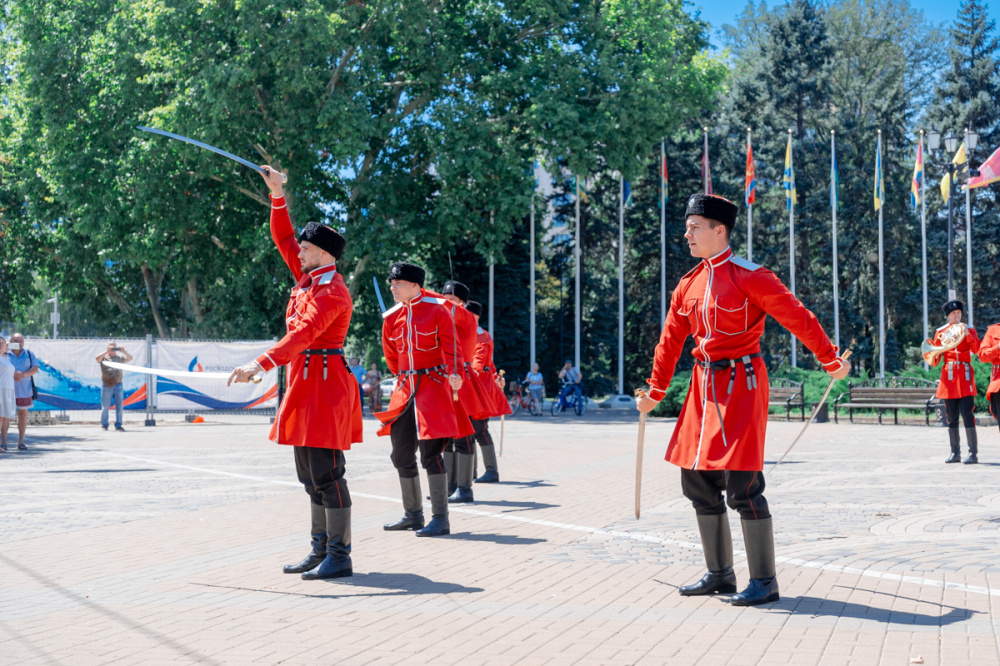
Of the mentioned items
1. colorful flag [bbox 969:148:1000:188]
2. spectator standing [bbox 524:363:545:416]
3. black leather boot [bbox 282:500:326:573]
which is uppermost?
colorful flag [bbox 969:148:1000:188]

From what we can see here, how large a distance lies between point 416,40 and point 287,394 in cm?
2469

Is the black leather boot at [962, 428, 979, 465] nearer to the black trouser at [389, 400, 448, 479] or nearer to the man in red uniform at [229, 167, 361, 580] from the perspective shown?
the black trouser at [389, 400, 448, 479]

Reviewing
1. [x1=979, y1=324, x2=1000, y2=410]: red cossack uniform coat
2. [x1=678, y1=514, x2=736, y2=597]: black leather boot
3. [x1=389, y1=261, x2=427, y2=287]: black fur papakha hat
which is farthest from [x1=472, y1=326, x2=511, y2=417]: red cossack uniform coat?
[x1=979, y1=324, x2=1000, y2=410]: red cossack uniform coat

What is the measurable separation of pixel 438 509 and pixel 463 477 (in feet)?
6.78

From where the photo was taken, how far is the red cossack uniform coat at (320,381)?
6.13 metres

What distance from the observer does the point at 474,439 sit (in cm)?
991

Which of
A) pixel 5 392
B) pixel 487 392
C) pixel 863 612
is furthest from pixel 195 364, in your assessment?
pixel 863 612

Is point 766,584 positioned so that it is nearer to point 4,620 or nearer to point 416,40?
point 4,620

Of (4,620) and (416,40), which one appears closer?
(4,620)

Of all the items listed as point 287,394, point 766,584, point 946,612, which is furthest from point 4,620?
point 946,612

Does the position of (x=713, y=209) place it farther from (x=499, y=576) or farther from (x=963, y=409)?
(x=963, y=409)

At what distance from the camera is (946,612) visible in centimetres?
511

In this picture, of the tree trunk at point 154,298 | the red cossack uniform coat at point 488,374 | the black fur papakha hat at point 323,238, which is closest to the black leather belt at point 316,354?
the black fur papakha hat at point 323,238

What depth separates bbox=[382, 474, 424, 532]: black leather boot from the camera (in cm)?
802
